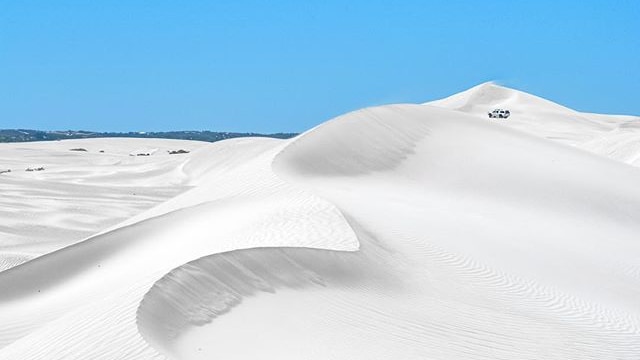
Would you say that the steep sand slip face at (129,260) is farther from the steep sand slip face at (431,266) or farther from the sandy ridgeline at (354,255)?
the steep sand slip face at (431,266)

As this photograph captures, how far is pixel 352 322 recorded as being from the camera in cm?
964

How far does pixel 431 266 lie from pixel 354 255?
1.55 meters

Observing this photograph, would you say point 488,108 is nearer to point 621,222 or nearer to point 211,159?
point 211,159

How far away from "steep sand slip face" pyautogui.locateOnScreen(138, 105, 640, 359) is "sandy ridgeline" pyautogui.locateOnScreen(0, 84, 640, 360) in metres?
0.04

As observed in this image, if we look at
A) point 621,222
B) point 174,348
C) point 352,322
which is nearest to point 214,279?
point 352,322

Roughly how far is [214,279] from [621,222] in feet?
42.0

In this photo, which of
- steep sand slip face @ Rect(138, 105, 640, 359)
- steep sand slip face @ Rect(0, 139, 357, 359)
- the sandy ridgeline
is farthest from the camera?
steep sand slip face @ Rect(138, 105, 640, 359)

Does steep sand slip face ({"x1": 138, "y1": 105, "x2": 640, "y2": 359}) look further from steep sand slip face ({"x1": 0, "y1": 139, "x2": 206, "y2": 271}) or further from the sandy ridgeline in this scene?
steep sand slip face ({"x1": 0, "y1": 139, "x2": 206, "y2": 271})

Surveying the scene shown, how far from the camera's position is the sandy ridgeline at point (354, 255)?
29.1 ft

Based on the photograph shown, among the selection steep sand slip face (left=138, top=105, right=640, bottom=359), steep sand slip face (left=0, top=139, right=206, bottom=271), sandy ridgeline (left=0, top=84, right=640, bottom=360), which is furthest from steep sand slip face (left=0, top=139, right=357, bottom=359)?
steep sand slip face (left=0, top=139, right=206, bottom=271)

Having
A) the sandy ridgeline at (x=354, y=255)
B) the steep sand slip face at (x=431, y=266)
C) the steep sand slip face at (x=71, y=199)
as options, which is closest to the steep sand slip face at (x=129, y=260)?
the sandy ridgeline at (x=354, y=255)

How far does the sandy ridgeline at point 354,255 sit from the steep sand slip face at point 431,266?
4 cm

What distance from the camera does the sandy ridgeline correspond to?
349 inches

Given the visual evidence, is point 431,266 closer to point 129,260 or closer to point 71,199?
point 129,260
